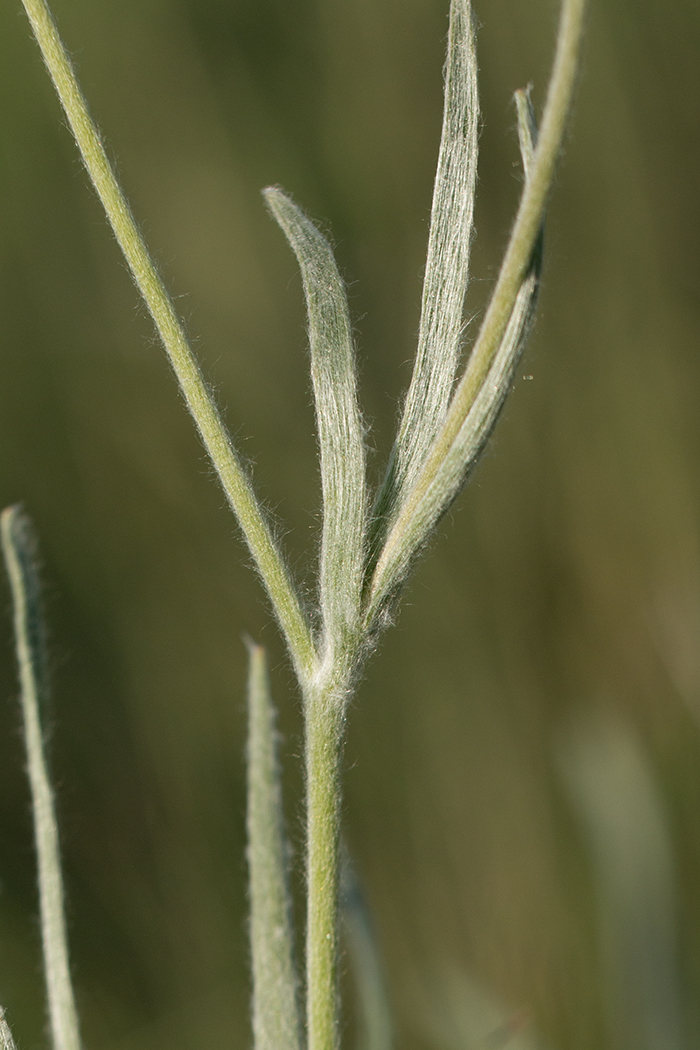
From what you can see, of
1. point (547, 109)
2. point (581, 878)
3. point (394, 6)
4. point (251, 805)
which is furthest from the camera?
point (394, 6)

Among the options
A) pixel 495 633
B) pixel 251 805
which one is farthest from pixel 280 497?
pixel 251 805

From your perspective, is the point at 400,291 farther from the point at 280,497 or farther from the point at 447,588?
the point at 447,588

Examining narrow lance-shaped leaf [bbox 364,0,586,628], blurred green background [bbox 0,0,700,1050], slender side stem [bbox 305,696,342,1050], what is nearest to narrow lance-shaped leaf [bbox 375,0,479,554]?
narrow lance-shaped leaf [bbox 364,0,586,628]

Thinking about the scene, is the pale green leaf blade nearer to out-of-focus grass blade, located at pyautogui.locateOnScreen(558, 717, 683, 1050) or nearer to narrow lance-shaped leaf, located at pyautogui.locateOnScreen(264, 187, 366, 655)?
narrow lance-shaped leaf, located at pyautogui.locateOnScreen(264, 187, 366, 655)

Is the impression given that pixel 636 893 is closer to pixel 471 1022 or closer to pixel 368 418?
pixel 471 1022

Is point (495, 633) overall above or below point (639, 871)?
above

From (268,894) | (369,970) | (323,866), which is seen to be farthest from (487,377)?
(369,970)

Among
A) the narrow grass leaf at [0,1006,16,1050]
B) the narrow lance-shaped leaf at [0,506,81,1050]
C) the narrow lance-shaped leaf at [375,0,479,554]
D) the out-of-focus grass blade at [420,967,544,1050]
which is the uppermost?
the narrow lance-shaped leaf at [375,0,479,554]
